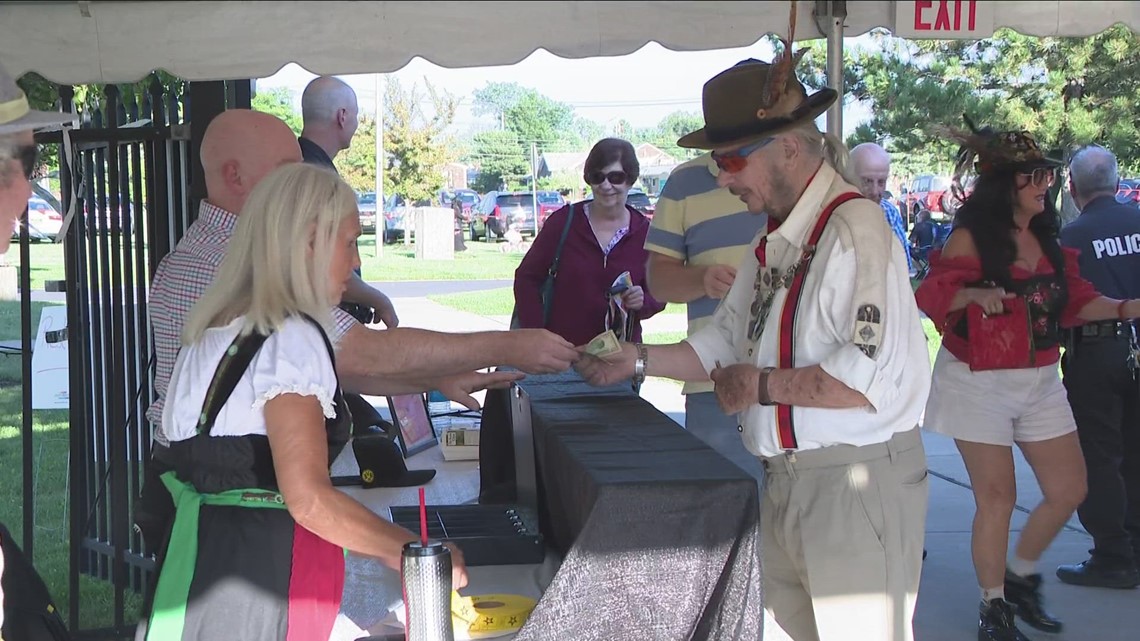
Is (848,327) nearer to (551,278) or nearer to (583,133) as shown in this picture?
(551,278)

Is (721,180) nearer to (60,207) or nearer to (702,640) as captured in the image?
(702,640)

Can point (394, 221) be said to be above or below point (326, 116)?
below

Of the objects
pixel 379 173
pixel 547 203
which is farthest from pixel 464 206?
pixel 379 173

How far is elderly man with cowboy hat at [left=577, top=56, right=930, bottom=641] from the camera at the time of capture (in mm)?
2432

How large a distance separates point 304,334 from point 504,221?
34111 millimetres

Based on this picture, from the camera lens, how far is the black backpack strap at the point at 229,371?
6.71 ft

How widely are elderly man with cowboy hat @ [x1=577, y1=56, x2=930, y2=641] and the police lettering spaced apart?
299 cm

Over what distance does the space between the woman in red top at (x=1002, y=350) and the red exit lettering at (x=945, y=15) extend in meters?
0.45

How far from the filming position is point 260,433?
2.07 m

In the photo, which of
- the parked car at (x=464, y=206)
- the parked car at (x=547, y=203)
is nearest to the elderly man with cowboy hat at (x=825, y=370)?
the parked car at (x=547, y=203)

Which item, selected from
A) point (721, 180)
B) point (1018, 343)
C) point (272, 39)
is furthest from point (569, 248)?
point (721, 180)

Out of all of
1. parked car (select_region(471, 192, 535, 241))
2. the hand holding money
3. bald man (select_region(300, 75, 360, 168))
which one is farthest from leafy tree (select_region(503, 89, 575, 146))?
the hand holding money

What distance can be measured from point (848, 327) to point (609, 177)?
2584 millimetres

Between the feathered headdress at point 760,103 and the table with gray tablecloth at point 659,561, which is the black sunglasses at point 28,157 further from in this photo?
the feathered headdress at point 760,103
